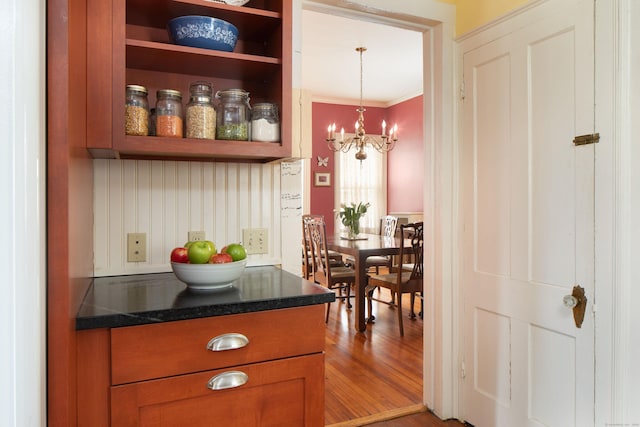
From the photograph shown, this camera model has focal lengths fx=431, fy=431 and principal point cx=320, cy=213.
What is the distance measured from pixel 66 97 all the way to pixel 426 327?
2.09m

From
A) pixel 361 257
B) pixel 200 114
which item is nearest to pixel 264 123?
pixel 200 114

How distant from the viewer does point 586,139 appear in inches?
64.1

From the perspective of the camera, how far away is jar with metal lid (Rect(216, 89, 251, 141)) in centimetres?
164

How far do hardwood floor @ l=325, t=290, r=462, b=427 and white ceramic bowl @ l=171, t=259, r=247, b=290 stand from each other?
122cm

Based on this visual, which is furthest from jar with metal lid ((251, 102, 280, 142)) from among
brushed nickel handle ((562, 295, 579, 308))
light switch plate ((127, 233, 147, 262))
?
brushed nickel handle ((562, 295, 579, 308))

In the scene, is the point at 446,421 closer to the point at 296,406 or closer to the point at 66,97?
the point at 296,406

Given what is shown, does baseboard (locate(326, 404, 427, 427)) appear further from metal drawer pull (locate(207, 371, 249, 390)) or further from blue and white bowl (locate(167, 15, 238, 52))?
blue and white bowl (locate(167, 15, 238, 52))

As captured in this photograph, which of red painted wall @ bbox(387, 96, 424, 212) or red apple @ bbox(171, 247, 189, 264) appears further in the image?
red painted wall @ bbox(387, 96, 424, 212)

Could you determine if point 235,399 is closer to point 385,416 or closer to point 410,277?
point 385,416

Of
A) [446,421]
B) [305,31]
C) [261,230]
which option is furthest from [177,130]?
[305,31]

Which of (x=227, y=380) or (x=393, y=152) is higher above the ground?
(x=393, y=152)

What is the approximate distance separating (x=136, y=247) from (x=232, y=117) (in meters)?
0.66
